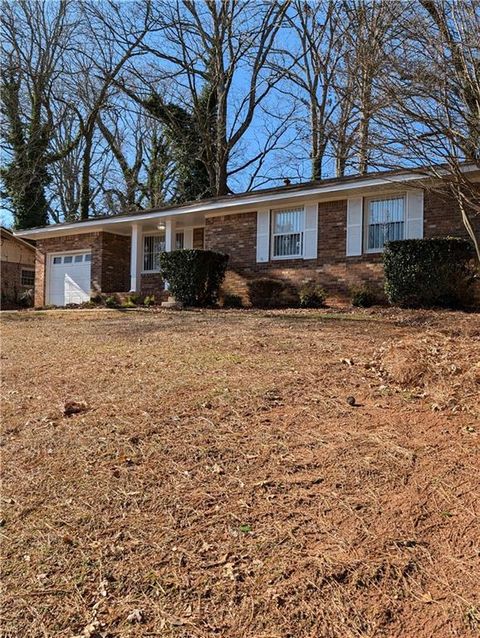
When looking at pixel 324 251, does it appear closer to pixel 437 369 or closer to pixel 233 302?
pixel 233 302

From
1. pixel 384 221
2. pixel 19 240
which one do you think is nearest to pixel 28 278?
pixel 19 240

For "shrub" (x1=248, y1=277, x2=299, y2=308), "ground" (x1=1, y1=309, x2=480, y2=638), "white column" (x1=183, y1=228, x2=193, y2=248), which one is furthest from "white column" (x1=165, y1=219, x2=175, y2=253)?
"ground" (x1=1, y1=309, x2=480, y2=638)

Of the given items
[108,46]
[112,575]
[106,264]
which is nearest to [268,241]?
[106,264]

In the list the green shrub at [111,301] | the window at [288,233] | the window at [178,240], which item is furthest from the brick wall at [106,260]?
the window at [288,233]

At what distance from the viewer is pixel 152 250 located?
60.8 ft

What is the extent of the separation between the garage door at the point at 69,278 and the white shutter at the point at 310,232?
29.1 ft

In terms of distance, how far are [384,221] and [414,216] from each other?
863mm

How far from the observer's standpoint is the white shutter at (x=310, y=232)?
13.7 m

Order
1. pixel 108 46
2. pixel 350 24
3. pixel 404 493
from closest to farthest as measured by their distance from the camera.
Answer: pixel 404 493
pixel 350 24
pixel 108 46

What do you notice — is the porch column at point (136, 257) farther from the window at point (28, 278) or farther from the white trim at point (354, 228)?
the window at point (28, 278)

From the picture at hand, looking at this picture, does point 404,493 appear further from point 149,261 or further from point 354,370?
point 149,261

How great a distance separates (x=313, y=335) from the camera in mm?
7016

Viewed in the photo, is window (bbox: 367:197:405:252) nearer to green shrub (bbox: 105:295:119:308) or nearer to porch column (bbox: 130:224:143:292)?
porch column (bbox: 130:224:143:292)

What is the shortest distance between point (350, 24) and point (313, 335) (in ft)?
12.6
